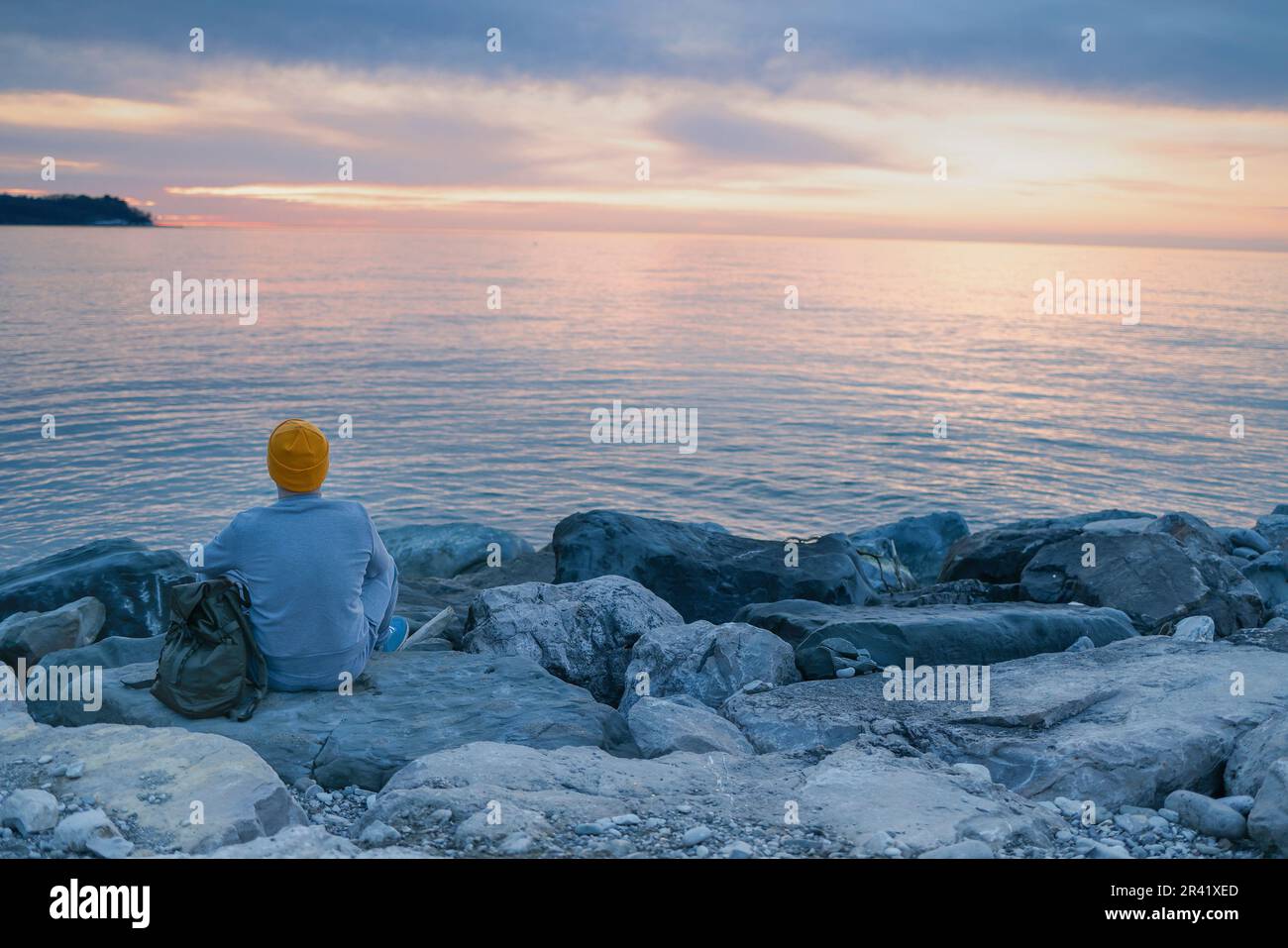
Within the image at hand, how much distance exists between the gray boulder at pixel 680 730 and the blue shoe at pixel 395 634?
1.95m

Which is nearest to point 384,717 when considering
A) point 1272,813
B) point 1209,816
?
point 1209,816

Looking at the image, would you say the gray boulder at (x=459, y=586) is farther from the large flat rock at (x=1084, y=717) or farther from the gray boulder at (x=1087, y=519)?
the gray boulder at (x=1087, y=519)

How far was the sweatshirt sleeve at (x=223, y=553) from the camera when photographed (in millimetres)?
6289

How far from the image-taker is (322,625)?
6414 millimetres

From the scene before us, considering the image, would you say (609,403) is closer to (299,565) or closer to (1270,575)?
(1270,575)

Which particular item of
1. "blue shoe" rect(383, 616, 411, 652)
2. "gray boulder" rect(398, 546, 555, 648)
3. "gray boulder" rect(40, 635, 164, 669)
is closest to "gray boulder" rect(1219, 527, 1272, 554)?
"gray boulder" rect(398, 546, 555, 648)

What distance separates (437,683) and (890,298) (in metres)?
71.8

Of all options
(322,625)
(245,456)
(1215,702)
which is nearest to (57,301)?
(245,456)

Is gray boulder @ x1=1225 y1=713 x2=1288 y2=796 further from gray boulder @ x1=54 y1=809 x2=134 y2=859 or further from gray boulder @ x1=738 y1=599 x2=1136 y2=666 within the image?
gray boulder @ x1=54 y1=809 x2=134 y2=859

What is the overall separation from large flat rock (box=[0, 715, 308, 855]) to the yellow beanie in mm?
1606

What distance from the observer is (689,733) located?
6.12 metres

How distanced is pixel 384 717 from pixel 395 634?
1.24 m

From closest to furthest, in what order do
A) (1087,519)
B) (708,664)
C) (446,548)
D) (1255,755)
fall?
(1255,755)
(708,664)
(446,548)
(1087,519)

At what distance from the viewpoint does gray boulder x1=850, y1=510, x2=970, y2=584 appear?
601 inches
